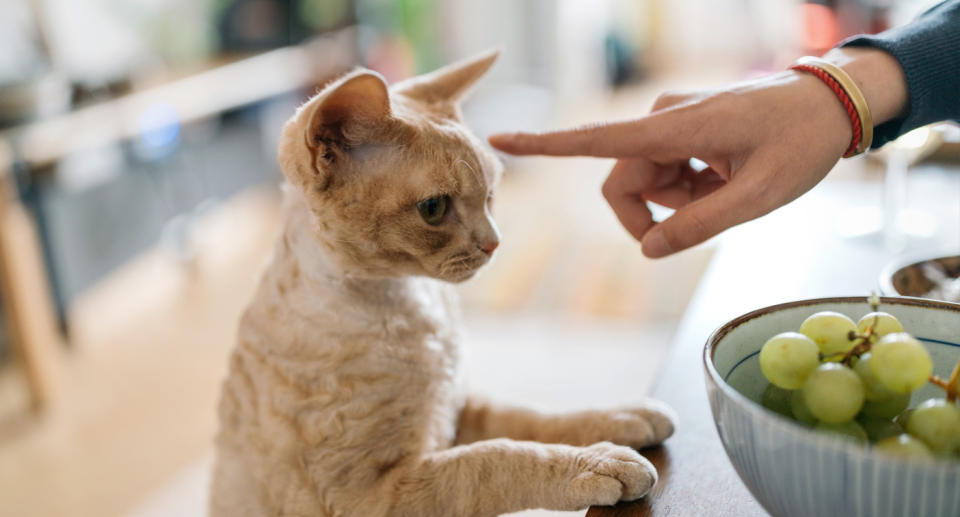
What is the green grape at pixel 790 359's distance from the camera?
60 centimetres

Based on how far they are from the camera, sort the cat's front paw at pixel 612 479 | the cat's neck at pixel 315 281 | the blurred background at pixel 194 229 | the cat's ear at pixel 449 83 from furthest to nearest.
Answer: the blurred background at pixel 194 229 < the cat's ear at pixel 449 83 < the cat's neck at pixel 315 281 < the cat's front paw at pixel 612 479

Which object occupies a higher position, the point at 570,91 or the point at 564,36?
the point at 564,36

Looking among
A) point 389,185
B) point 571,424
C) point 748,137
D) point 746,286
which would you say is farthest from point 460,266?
point 746,286

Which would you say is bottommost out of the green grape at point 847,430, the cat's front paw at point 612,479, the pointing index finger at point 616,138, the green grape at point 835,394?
the cat's front paw at point 612,479

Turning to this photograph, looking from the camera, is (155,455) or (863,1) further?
(863,1)

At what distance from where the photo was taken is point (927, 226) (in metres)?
1.45

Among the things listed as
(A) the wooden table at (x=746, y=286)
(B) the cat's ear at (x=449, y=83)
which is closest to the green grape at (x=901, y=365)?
(A) the wooden table at (x=746, y=286)

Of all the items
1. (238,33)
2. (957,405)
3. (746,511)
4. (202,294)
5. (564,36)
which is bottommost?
(202,294)

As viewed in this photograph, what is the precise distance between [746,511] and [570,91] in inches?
222

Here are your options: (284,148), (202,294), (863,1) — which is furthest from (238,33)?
(284,148)

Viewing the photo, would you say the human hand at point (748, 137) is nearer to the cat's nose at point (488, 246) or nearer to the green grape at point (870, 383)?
the cat's nose at point (488, 246)

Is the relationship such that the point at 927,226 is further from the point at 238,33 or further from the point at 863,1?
the point at 238,33

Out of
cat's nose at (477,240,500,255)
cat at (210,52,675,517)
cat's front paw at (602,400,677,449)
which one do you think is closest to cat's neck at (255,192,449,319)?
cat at (210,52,675,517)

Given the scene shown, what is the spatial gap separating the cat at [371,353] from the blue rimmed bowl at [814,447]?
0.75 feet
